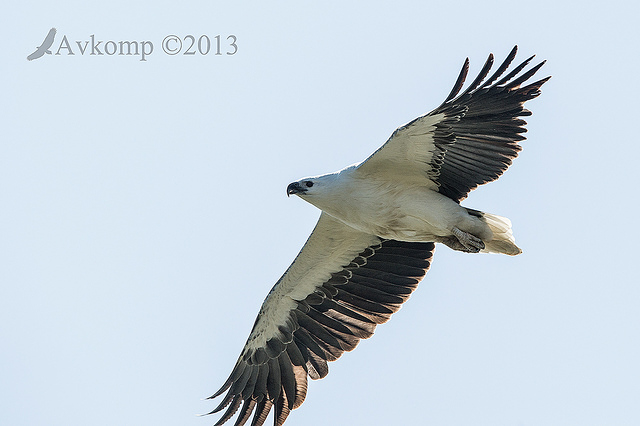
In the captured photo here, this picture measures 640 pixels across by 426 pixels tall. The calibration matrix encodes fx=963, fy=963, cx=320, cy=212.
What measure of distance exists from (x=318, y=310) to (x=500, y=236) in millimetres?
2740

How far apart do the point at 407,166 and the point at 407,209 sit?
1.68ft

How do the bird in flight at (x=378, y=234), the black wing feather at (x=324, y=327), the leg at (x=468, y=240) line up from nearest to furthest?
the bird in flight at (x=378, y=234)
the leg at (x=468, y=240)
the black wing feather at (x=324, y=327)

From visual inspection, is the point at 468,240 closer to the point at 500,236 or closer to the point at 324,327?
the point at 500,236

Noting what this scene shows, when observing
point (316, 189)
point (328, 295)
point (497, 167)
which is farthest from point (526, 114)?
point (328, 295)

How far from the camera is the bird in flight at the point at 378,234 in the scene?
1088cm

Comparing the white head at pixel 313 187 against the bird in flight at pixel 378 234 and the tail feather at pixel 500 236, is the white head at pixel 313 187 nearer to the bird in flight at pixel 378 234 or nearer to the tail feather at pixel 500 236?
the bird in flight at pixel 378 234

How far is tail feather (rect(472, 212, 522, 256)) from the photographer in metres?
11.5

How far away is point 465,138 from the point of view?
11.1m

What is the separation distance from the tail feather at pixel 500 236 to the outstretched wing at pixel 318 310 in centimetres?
103

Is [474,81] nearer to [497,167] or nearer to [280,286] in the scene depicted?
[497,167]

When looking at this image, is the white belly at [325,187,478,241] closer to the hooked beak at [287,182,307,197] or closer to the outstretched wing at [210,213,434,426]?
the hooked beak at [287,182,307,197]

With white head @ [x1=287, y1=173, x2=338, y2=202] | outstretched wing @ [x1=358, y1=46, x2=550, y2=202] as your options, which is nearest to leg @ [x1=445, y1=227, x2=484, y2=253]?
outstretched wing @ [x1=358, y1=46, x2=550, y2=202]

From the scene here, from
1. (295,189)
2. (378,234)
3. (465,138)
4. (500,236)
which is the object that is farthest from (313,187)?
(500,236)

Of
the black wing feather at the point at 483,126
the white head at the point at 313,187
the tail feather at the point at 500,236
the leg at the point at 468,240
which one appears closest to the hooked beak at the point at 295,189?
the white head at the point at 313,187
